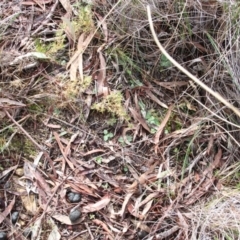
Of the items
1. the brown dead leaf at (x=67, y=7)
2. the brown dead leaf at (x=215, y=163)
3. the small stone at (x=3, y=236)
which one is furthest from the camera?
the brown dead leaf at (x=67, y=7)

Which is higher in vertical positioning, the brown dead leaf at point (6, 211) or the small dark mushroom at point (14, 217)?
the brown dead leaf at point (6, 211)

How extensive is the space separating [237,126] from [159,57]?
402 millimetres

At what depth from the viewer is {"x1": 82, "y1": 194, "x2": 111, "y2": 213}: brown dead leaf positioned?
1.69 m

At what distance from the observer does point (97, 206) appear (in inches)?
66.5

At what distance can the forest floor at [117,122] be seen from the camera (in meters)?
1.68

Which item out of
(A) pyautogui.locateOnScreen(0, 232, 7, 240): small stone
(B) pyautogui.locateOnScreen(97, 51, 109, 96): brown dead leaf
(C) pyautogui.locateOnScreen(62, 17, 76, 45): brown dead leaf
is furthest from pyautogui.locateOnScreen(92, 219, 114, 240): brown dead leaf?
(C) pyautogui.locateOnScreen(62, 17, 76, 45): brown dead leaf

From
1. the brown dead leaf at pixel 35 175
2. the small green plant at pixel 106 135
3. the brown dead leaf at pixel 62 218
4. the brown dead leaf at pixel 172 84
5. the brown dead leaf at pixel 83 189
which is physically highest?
the brown dead leaf at pixel 172 84

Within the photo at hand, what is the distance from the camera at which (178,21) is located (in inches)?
70.4

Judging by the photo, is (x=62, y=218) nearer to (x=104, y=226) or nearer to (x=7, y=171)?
(x=104, y=226)

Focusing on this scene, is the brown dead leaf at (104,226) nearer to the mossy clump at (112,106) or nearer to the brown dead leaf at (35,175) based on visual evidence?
the brown dead leaf at (35,175)

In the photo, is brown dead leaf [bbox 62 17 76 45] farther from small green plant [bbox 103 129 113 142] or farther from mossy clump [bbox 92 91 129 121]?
small green plant [bbox 103 129 113 142]

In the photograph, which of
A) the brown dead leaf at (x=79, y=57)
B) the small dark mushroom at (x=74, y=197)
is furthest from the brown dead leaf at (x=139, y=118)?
the small dark mushroom at (x=74, y=197)

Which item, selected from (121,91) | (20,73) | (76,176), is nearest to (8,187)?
(76,176)

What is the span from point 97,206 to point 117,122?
317mm
